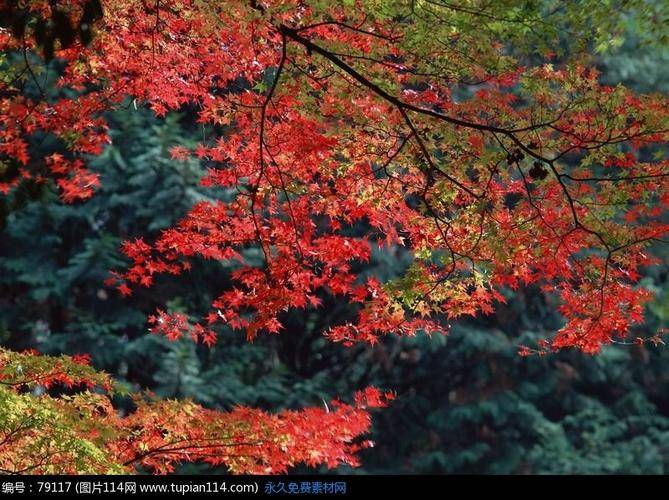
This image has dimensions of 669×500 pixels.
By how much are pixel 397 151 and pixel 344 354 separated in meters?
8.30

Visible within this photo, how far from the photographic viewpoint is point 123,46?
5316 millimetres

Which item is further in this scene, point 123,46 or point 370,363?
point 370,363

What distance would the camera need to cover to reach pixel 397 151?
14.5ft

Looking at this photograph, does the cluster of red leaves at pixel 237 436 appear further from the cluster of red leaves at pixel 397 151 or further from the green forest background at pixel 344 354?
the green forest background at pixel 344 354

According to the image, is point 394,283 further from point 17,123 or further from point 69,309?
A: point 69,309

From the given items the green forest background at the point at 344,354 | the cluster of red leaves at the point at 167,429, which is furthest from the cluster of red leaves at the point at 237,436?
the green forest background at the point at 344,354

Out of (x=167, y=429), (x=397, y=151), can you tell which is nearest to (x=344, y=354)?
(x=167, y=429)

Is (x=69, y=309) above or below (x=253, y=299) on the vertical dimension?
above

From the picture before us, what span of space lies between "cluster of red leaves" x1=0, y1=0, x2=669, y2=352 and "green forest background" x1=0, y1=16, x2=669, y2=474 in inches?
231

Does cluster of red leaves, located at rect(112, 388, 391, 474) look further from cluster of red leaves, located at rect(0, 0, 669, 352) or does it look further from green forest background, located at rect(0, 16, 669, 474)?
green forest background, located at rect(0, 16, 669, 474)

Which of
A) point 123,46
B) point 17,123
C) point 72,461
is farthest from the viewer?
point 17,123

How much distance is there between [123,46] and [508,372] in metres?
8.57

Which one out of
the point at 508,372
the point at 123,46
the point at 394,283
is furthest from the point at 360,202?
the point at 508,372
